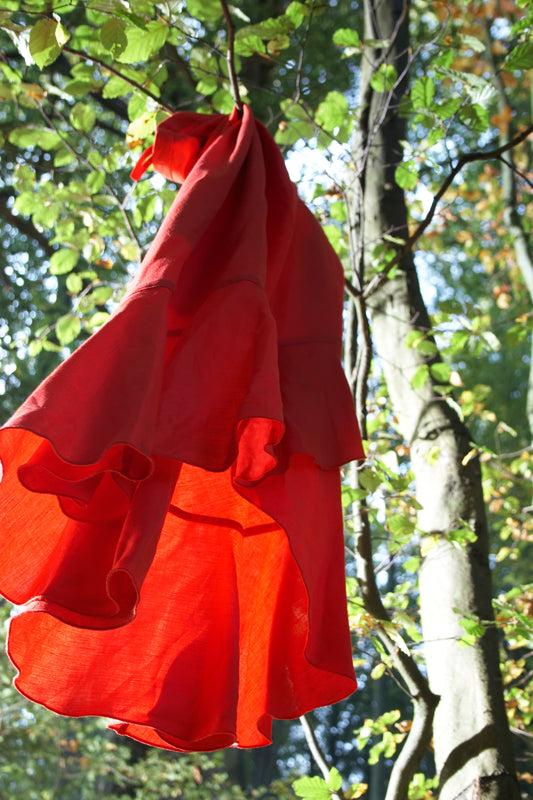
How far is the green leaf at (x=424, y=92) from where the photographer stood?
183cm

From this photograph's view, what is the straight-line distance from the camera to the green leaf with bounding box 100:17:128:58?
4.22 ft

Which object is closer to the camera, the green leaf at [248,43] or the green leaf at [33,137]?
the green leaf at [248,43]

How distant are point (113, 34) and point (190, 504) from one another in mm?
881

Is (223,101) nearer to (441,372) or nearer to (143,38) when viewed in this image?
(143,38)

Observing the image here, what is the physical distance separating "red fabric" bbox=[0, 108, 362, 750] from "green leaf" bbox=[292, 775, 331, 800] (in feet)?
2.10

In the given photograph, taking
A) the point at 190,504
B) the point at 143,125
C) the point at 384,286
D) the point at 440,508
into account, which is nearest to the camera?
the point at 190,504

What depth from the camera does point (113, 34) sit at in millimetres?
1294

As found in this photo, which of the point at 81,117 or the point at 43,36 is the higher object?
the point at 81,117

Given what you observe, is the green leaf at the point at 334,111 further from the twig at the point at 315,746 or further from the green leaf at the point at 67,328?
the twig at the point at 315,746

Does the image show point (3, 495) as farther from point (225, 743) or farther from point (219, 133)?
point (219, 133)

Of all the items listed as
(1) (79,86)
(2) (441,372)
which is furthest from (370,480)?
(1) (79,86)

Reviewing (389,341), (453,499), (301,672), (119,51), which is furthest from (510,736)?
(119,51)

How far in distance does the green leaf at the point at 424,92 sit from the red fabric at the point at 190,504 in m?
0.95

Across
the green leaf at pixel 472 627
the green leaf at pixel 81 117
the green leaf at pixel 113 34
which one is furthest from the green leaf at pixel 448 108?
the green leaf at pixel 472 627
